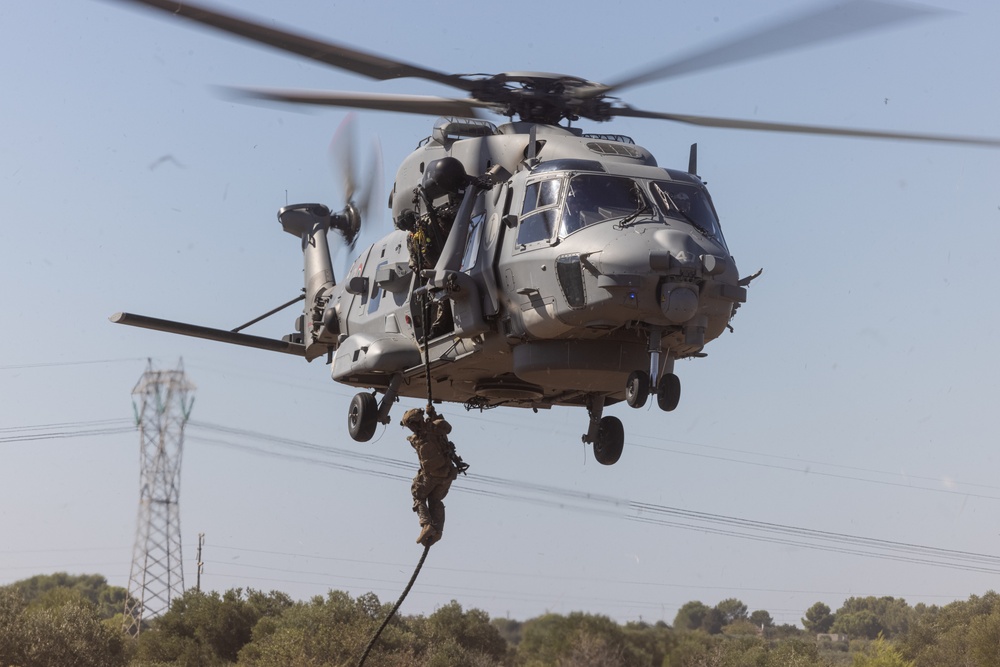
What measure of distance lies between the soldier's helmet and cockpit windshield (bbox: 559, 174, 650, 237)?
299 centimetres

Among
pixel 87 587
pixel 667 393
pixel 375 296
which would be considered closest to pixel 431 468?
pixel 667 393

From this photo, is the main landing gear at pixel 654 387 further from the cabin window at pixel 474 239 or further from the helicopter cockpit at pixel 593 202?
the cabin window at pixel 474 239

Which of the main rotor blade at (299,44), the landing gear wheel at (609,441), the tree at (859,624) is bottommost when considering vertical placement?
the tree at (859,624)

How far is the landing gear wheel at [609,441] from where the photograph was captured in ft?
68.5

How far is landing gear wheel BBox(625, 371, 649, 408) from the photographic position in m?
18.3

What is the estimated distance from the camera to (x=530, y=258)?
18891 millimetres

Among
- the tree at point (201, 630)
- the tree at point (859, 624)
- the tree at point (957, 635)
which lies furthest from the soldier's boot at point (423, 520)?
the tree at point (859, 624)

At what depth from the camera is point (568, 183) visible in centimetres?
1906

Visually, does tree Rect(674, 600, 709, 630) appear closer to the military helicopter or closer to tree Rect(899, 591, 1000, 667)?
tree Rect(899, 591, 1000, 667)

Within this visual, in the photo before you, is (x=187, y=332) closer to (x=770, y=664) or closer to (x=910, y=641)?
(x=770, y=664)

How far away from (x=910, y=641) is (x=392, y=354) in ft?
162

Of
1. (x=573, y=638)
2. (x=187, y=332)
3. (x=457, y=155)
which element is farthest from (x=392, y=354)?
(x=573, y=638)

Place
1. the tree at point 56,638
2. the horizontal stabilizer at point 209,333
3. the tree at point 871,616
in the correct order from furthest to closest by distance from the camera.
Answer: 1. the tree at point 871,616
2. the tree at point 56,638
3. the horizontal stabilizer at point 209,333

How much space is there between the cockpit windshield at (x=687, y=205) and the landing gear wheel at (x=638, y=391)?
219 cm
